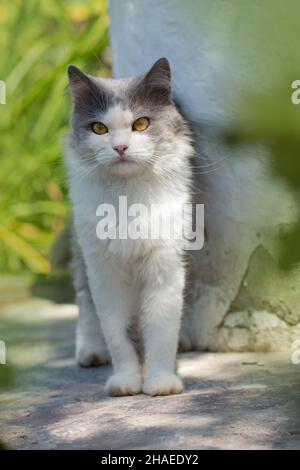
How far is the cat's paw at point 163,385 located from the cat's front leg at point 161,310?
0.02 metres

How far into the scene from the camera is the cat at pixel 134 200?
2.16 m

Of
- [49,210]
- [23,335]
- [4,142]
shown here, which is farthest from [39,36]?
[23,335]

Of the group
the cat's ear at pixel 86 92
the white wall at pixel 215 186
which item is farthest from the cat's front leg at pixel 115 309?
the cat's ear at pixel 86 92

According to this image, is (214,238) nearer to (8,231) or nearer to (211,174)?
(211,174)

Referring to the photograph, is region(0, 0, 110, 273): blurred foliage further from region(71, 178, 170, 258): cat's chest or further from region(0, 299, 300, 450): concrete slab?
region(71, 178, 170, 258): cat's chest

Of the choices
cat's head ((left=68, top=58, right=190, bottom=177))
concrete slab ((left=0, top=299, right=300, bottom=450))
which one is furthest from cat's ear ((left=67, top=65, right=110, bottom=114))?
concrete slab ((left=0, top=299, right=300, bottom=450))

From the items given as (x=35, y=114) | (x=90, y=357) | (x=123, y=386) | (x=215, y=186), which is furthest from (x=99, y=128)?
(x=35, y=114)

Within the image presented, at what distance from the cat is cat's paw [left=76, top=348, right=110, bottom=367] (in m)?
0.32

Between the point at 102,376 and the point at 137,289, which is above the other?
the point at 137,289

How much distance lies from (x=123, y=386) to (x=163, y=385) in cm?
13

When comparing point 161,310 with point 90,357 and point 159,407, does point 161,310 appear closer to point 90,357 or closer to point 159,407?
point 159,407

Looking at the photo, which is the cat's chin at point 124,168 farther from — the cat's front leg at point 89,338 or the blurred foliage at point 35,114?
the blurred foliage at point 35,114

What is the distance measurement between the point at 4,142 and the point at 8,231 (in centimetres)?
75

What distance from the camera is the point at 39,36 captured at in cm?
577
